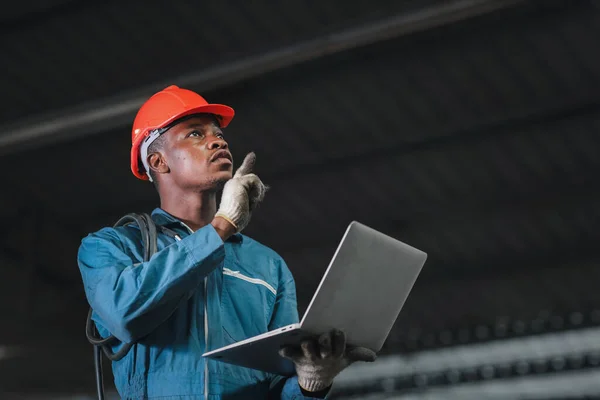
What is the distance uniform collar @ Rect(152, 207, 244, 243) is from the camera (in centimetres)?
360

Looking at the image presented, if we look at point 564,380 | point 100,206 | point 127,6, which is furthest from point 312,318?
point 564,380

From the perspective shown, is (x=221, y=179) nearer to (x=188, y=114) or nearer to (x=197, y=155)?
(x=197, y=155)

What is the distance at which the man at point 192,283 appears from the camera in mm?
3070

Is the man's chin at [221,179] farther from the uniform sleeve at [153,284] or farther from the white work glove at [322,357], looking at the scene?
the white work glove at [322,357]

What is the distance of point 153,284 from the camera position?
3045 mm

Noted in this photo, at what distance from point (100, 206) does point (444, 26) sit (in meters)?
5.31

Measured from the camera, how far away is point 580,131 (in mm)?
9883

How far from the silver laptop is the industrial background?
16.8 ft

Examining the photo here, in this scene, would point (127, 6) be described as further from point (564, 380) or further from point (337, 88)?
point (564, 380)

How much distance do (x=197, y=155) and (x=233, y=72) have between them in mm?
5134

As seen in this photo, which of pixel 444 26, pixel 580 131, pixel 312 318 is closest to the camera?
pixel 312 318

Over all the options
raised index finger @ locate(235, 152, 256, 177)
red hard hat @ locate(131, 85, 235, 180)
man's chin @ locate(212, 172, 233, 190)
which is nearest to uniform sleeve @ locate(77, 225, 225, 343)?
raised index finger @ locate(235, 152, 256, 177)

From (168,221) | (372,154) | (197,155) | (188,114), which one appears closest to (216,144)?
(197,155)

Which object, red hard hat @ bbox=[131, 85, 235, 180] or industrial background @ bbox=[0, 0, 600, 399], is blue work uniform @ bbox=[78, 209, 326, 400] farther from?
industrial background @ bbox=[0, 0, 600, 399]
